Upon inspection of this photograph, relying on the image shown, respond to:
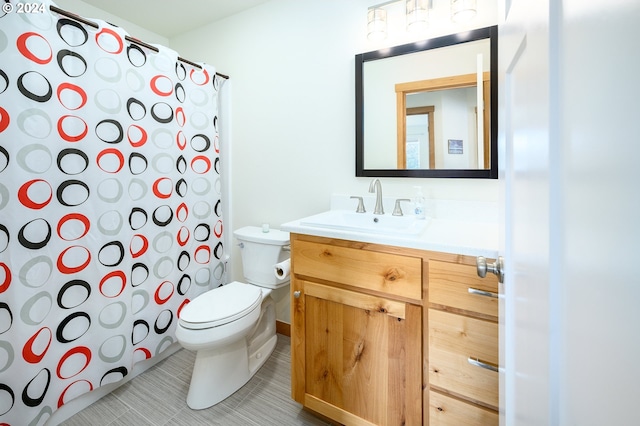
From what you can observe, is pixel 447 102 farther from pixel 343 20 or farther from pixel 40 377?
pixel 40 377

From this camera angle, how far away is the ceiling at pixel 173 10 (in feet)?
6.73

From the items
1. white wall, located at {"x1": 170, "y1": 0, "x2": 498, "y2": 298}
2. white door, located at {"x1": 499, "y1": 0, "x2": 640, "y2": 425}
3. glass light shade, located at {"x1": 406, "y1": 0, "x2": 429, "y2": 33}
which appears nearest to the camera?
white door, located at {"x1": 499, "y1": 0, "x2": 640, "y2": 425}

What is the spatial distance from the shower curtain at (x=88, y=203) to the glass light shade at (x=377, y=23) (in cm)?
118

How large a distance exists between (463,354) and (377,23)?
5.51 feet

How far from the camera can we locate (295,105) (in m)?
2.00

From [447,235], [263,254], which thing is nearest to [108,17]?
[263,254]

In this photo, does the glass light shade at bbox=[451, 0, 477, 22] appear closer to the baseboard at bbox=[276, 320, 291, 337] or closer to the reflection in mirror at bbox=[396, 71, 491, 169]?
the reflection in mirror at bbox=[396, 71, 491, 169]

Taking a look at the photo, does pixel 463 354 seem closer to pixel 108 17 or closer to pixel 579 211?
pixel 579 211

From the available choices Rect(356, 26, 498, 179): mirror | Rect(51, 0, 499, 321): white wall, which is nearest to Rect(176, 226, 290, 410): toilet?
Rect(51, 0, 499, 321): white wall

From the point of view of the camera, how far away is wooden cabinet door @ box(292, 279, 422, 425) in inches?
45.1

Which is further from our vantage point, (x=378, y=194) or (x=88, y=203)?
(x=378, y=194)

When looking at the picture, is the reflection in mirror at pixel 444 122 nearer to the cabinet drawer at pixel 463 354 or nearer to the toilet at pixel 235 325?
the cabinet drawer at pixel 463 354

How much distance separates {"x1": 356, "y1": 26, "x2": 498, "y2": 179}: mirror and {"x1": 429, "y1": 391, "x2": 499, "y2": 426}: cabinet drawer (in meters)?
0.99

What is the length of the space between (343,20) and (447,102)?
2.72 feet
